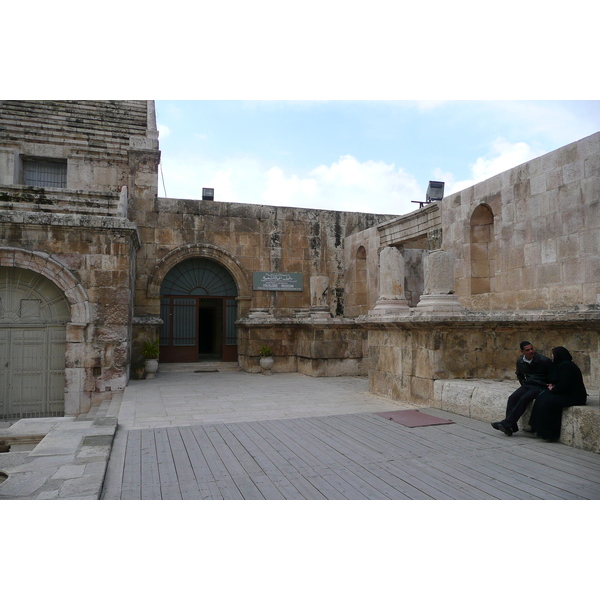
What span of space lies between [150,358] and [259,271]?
3.69 meters

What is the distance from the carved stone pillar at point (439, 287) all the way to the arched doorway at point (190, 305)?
7.11 m

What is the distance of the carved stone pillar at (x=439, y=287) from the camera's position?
255 inches

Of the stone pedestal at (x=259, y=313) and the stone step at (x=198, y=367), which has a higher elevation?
the stone pedestal at (x=259, y=313)

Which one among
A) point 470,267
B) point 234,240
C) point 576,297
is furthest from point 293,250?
point 576,297

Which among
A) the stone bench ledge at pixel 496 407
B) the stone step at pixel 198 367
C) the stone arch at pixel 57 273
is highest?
the stone arch at pixel 57 273

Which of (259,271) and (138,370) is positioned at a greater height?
(259,271)

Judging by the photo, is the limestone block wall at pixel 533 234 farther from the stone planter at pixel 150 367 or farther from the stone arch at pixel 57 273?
the stone arch at pixel 57 273

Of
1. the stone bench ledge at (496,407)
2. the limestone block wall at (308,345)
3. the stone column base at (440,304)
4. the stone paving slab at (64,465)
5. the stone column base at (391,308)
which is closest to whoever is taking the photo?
the stone paving slab at (64,465)

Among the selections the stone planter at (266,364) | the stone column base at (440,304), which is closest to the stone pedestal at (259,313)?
the stone planter at (266,364)

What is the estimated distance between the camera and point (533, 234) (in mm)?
7418

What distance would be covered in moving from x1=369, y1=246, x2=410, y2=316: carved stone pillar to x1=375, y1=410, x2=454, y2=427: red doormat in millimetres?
2010

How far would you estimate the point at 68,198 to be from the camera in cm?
926

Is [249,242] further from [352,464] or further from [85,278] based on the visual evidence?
[352,464]

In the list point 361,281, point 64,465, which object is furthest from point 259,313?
point 64,465
